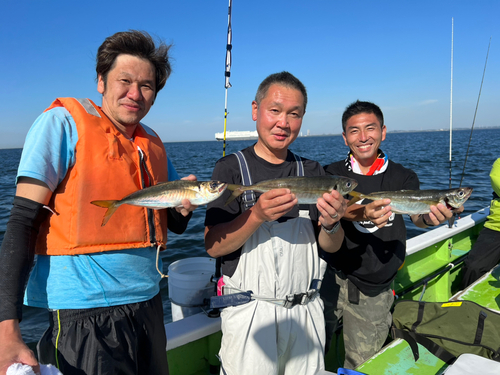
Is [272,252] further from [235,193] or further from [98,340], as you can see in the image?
[98,340]

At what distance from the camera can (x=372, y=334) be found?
3.54 metres

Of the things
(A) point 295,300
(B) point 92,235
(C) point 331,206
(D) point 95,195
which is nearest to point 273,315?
(A) point 295,300

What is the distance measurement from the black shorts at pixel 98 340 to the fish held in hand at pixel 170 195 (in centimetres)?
63

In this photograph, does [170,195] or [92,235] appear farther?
[170,195]

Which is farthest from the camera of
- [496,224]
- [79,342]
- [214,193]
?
[496,224]

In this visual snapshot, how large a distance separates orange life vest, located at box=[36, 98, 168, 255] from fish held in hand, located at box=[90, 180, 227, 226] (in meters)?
0.12

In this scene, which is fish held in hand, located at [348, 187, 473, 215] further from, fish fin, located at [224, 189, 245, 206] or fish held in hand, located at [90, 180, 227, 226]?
fish held in hand, located at [90, 180, 227, 226]

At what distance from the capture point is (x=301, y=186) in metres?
2.78

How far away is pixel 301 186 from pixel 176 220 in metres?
1.17

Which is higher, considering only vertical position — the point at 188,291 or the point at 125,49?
the point at 125,49

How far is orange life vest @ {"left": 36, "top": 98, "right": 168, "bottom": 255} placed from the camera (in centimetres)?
216

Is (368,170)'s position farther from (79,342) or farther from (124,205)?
(79,342)

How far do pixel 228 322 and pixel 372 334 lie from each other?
1.85 metres

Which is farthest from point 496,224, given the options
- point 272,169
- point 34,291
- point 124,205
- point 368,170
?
point 34,291
